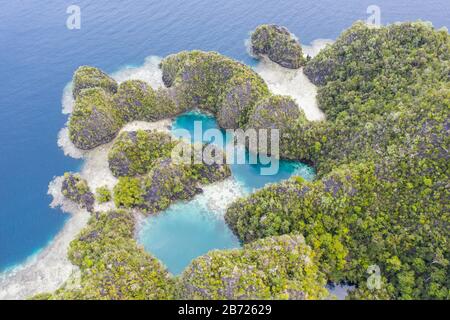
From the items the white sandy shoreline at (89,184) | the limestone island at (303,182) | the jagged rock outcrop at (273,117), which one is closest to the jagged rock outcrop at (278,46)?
the white sandy shoreline at (89,184)

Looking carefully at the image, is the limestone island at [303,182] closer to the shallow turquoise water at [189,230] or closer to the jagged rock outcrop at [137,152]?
the jagged rock outcrop at [137,152]

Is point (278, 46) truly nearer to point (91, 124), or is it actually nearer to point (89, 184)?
point (91, 124)

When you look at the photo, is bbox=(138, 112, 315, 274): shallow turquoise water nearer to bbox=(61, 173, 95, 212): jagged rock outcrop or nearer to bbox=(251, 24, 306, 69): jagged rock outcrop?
bbox=(61, 173, 95, 212): jagged rock outcrop

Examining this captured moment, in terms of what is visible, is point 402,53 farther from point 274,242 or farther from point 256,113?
point 274,242

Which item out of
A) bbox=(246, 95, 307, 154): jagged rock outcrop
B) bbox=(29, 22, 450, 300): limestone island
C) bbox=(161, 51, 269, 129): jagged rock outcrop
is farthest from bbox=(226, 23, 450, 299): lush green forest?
bbox=(161, 51, 269, 129): jagged rock outcrop

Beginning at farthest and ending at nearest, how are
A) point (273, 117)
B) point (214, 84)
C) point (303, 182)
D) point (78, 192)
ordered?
point (214, 84) → point (273, 117) → point (78, 192) → point (303, 182)

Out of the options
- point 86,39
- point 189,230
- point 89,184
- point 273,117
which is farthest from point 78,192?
point 86,39
